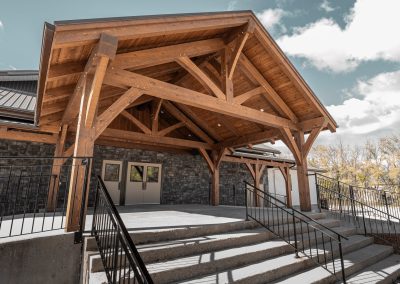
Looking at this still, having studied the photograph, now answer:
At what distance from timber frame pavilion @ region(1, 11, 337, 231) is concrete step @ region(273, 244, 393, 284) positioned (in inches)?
81.7

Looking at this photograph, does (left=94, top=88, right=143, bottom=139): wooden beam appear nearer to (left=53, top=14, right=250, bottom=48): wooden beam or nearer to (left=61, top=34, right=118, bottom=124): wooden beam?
(left=61, top=34, right=118, bottom=124): wooden beam

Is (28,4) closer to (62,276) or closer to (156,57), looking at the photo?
(156,57)

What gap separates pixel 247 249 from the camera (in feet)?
12.9

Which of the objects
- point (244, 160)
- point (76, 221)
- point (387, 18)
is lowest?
point (76, 221)

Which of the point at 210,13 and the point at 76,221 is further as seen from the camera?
the point at 210,13

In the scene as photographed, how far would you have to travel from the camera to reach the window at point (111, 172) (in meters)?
9.31

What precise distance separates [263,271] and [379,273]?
2.69 meters

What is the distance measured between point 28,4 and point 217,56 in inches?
274

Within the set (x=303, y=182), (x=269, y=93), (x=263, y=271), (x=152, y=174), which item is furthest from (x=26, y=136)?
(x=303, y=182)

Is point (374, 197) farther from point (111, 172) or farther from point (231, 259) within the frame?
point (111, 172)

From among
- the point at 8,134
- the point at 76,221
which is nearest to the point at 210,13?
the point at 76,221

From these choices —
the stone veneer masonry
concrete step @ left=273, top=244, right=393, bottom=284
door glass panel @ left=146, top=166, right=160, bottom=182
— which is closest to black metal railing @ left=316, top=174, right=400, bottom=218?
concrete step @ left=273, top=244, right=393, bottom=284

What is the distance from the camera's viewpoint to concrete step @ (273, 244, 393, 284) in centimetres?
348

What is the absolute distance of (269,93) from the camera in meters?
7.19
